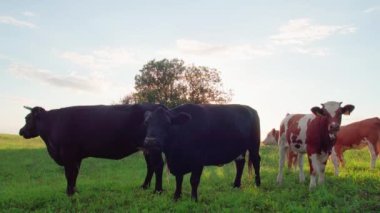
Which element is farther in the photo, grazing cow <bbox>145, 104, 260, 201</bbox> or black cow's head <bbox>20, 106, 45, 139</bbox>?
black cow's head <bbox>20, 106, 45, 139</bbox>

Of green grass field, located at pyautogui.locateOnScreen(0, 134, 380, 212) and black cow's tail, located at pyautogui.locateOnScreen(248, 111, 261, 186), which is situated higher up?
black cow's tail, located at pyautogui.locateOnScreen(248, 111, 261, 186)

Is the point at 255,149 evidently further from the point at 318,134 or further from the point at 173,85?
the point at 173,85

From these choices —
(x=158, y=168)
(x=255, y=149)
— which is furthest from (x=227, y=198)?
(x=255, y=149)

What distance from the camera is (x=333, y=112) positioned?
1061 cm

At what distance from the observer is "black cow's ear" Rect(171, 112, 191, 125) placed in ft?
29.9

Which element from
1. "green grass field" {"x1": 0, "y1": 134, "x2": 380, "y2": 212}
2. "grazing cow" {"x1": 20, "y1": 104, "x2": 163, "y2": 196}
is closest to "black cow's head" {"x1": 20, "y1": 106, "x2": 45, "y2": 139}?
"grazing cow" {"x1": 20, "y1": 104, "x2": 163, "y2": 196}

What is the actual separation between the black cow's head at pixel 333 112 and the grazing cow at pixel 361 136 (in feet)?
23.1

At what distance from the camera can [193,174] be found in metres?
9.39

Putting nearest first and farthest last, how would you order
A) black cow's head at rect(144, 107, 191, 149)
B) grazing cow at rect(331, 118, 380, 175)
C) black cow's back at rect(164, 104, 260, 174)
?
1. black cow's head at rect(144, 107, 191, 149)
2. black cow's back at rect(164, 104, 260, 174)
3. grazing cow at rect(331, 118, 380, 175)

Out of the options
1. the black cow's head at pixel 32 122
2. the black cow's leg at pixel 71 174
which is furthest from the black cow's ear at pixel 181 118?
the black cow's head at pixel 32 122

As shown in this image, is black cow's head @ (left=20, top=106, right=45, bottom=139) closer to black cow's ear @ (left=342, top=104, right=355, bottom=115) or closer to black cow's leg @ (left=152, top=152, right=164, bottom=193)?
black cow's leg @ (left=152, top=152, right=164, bottom=193)

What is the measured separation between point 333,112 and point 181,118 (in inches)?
169

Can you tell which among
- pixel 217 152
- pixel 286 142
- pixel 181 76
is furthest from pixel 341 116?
pixel 181 76

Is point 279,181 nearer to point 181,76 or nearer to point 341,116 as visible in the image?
point 341,116
